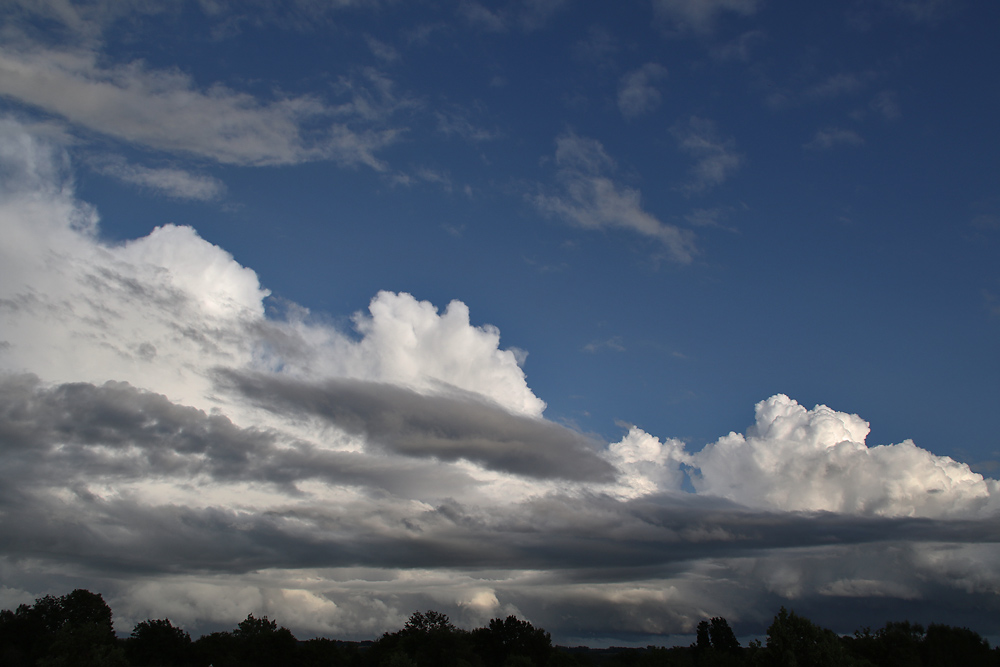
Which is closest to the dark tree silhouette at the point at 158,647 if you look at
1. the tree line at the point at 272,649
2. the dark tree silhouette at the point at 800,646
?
the tree line at the point at 272,649

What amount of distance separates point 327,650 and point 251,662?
72.8 feet

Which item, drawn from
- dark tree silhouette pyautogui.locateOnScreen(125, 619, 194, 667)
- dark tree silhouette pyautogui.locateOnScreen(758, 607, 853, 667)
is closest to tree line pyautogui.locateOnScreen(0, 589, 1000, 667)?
dark tree silhouette pyautogui.locateOnScreen(125, 619, 194, 667)

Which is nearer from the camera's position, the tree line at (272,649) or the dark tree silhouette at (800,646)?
the dark tree silhouette at (800,646)

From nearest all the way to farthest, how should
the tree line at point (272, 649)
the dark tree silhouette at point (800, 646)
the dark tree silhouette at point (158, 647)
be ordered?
1. the dark tree silhouette at point (800, 646)
2. the tree line at point (272, 649)
3. the dark tree silhouette at point (158, 647)

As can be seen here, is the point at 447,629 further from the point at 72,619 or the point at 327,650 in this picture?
the point at 72,619

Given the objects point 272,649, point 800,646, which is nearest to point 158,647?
point 272,649

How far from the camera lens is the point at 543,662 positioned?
200m

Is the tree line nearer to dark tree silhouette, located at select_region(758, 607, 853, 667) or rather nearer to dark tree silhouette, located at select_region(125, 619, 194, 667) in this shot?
dark tree silhouette, located at select_region(125, 619, 194, 667)

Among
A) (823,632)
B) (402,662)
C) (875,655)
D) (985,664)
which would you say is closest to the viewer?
(823,632)

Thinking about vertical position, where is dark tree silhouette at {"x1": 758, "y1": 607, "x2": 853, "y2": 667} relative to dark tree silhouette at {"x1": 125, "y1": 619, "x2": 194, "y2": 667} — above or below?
above

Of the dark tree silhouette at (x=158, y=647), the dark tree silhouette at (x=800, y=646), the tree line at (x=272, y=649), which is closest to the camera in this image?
the dark tree silhouette at (x=800, y=646)

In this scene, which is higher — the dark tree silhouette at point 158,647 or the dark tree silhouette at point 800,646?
the dark tree silhouette at point 800,646

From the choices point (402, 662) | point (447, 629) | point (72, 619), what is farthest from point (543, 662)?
point (72, 619)

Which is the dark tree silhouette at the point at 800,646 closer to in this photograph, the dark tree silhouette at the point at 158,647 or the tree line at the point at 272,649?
the tree line at the point at 272,649
